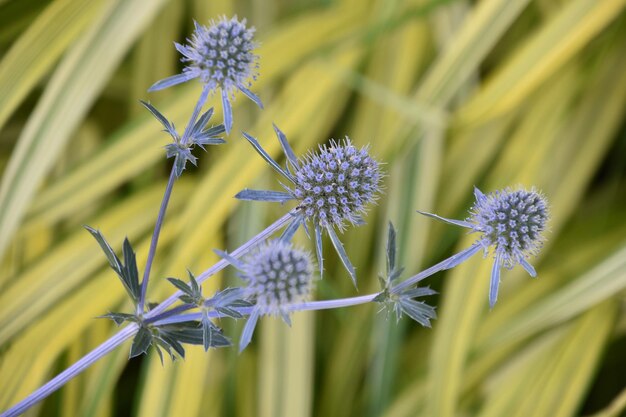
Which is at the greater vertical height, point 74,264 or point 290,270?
point 74,264

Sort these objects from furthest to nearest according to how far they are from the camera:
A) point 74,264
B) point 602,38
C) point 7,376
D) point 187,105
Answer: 1. point 602,38
2. point 187,105
3. point 74,264
4. point 7,376

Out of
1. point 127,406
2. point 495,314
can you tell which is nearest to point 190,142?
point 495,314

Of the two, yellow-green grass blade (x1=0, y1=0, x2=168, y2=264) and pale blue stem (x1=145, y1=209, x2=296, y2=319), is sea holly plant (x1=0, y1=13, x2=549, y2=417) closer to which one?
pale blue stem (x1=145, y1=209, x2=296, y2=319)

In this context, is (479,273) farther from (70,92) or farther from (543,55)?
(70,92)

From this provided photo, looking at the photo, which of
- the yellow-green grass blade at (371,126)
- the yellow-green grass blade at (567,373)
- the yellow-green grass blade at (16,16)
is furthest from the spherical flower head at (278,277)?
the yellow-green grass blade at (16,16)

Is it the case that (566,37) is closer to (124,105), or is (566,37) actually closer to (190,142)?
(190,142)

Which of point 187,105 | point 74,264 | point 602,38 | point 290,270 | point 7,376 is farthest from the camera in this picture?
point 602,38
